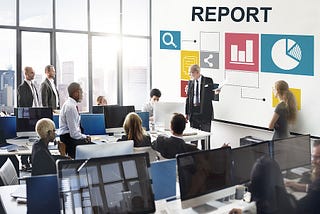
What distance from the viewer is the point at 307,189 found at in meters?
3.20

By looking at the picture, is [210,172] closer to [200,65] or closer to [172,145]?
[172,145]

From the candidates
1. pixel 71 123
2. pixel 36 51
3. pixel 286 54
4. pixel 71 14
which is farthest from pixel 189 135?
pixel 71 14

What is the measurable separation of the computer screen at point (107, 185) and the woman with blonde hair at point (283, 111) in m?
4.03

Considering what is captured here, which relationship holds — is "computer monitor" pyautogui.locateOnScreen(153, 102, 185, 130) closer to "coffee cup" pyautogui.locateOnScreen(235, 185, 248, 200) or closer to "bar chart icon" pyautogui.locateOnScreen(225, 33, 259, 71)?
"bar chart icon" pyautogui.locateOnScreen(225, 33, 259, 71)

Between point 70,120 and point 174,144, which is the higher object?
point 70,120

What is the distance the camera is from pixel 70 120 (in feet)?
19.2

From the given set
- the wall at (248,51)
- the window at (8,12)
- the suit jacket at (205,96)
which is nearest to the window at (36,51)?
the window at (8,12)

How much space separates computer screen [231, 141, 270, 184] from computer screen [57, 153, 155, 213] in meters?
0.68

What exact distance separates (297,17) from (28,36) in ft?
18.6

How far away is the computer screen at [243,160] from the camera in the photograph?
10.8ft

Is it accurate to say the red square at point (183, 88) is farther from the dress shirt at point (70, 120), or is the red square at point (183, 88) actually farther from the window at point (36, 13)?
the dress shirt at point (70, 120)

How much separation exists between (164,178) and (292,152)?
1.09m

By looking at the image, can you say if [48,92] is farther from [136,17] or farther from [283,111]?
[283,111]

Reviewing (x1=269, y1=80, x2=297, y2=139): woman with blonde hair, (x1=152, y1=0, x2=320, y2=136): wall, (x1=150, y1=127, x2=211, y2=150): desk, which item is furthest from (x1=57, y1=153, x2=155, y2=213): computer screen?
(x1=152, y1=0, x2=320, y2=136): wall
